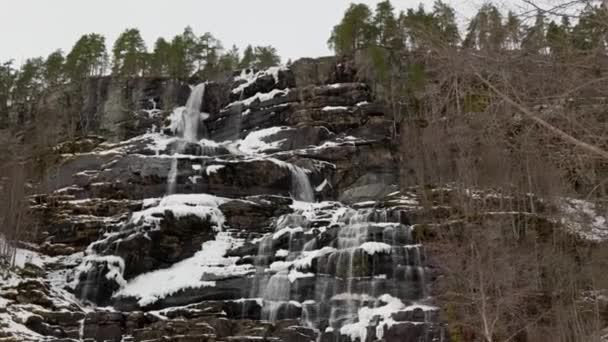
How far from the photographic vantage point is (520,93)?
596 cm

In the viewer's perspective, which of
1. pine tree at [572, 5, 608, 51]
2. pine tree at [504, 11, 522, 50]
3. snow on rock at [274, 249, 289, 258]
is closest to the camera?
pine tree at [572, 5, 608, 51]

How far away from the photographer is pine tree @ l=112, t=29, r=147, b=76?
5847 centimetres

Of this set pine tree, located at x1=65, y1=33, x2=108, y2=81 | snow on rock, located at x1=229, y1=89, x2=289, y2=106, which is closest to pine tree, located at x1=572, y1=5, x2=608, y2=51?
snow on rock, located at x1=229, y1=89, x2=289, y2=106

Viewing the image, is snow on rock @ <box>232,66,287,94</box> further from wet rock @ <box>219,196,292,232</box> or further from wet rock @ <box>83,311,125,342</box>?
wet rock @ <box>83,311,125,342</box>

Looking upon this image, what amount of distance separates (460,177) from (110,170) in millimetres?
21048

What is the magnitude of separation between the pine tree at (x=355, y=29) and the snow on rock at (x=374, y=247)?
2928 centimetres

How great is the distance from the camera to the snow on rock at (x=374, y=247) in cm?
2653

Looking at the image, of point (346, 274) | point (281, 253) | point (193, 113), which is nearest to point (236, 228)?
point (281, 253)

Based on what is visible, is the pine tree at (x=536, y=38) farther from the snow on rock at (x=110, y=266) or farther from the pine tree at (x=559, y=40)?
the snow on rock at (x=110, y=266)

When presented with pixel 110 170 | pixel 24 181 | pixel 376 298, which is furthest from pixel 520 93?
pixel 110 170

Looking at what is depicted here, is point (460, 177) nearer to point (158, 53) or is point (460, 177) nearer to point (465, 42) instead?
point (465, 42)

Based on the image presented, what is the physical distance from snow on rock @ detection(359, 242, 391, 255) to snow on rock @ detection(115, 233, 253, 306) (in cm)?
541

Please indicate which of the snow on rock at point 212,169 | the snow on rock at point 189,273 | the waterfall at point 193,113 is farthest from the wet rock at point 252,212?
the waterfall at point 193,113

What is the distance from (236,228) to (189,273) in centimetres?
444
